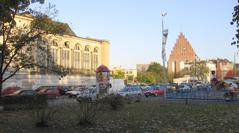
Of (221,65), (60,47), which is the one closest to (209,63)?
(221,65)

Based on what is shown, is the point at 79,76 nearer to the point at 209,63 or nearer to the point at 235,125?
the point at 209,63

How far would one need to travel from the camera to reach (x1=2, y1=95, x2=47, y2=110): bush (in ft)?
115

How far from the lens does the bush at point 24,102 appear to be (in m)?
35.2

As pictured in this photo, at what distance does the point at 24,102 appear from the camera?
1430 inches

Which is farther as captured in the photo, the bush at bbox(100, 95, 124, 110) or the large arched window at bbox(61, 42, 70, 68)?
the large arched window at bbox(61, 42, 70, 68)

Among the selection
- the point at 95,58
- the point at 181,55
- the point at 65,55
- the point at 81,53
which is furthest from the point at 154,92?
the point at 181,55

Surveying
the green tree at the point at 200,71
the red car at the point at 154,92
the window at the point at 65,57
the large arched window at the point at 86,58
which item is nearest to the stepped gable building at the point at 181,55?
the green tree at the point at 200,71

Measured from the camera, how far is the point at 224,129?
60.0 feet

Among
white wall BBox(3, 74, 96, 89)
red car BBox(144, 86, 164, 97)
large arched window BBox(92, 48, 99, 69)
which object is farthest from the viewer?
large arched window BBox(92, 48, 99, 69)

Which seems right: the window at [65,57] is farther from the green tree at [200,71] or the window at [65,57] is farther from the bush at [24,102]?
the bush at [24,102]

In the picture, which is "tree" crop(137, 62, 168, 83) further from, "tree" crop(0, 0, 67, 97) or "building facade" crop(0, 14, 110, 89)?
"tree" crop(0, 0, 67, 97)

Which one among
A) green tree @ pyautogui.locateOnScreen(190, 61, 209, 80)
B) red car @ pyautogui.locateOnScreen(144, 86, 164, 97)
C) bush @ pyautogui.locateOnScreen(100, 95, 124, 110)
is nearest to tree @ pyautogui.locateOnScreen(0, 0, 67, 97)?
bush @ pyautogui.locateOnScreen(100, 95, 124, 110)

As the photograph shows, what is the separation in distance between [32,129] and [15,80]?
7341cm

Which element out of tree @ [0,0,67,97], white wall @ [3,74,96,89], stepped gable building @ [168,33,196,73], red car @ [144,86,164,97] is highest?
stepped gable building @ [168,33,196,73]
